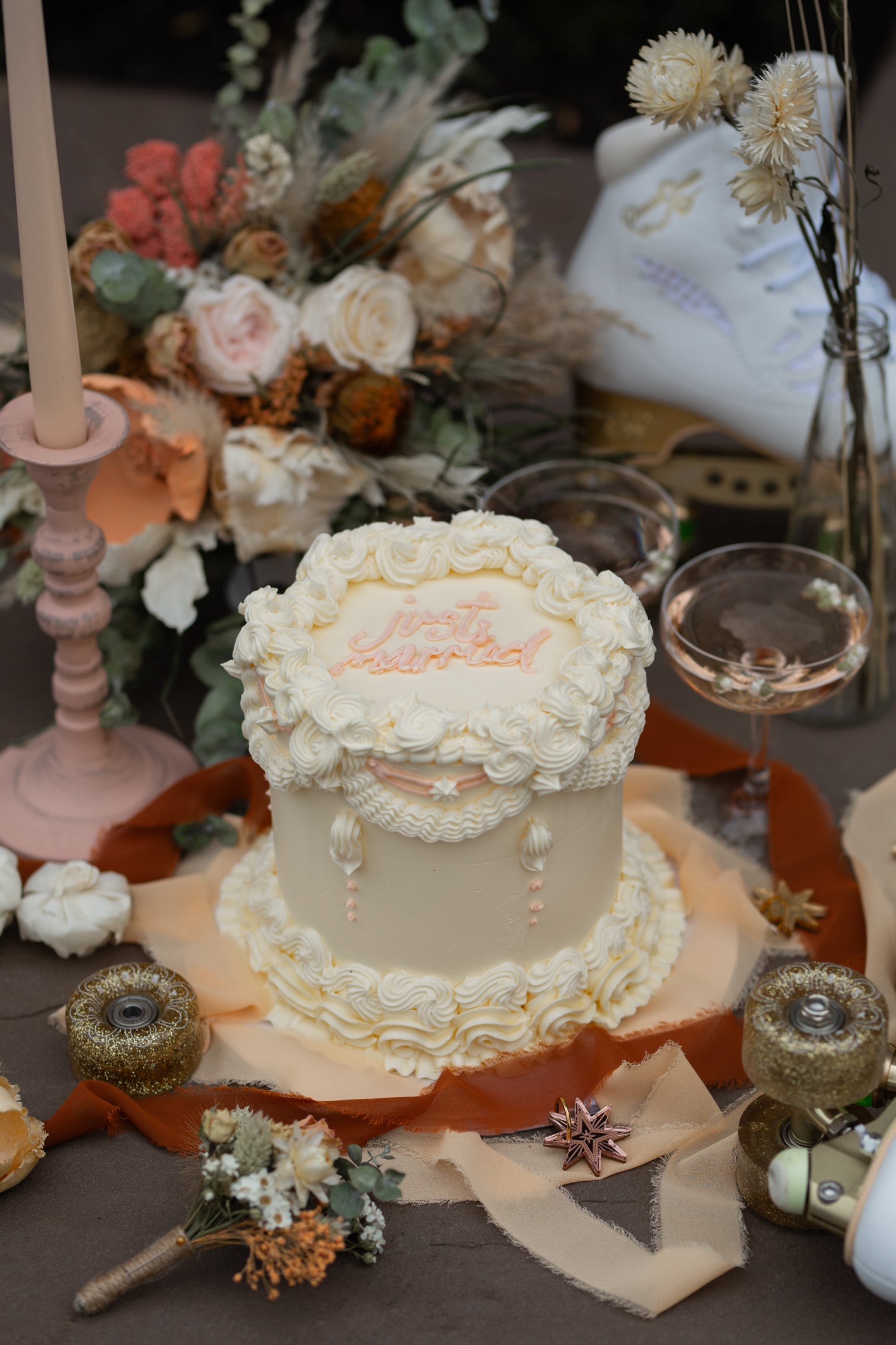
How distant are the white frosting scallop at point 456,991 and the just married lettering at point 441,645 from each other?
4.0 inches

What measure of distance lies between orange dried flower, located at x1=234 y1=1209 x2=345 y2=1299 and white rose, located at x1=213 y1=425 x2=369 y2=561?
3.16 feet

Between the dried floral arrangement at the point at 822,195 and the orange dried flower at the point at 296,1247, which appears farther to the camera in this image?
the dried floral arrangement at the point at 822,195

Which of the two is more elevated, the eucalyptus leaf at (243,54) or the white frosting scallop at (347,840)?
the eucalyptus leaf at (243,54)

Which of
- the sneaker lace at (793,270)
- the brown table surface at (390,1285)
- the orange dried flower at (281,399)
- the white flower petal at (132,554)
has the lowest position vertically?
the brown table surface at (390,1285)

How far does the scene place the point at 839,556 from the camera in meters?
2.30

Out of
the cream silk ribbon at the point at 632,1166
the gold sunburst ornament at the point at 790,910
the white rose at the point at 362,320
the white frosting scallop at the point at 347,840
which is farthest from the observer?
the white rose at the point at 362,320

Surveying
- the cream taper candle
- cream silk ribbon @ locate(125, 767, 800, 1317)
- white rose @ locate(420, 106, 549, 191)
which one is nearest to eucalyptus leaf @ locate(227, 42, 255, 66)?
white rose @ locate(420, 106, 549, 191)

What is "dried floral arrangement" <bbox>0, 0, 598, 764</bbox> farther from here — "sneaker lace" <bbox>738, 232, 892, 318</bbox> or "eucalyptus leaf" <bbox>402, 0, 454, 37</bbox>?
"sneaker lace" <bbox>738, 232, 892, 318</bbox>

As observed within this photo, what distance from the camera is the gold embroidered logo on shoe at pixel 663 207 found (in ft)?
8.04

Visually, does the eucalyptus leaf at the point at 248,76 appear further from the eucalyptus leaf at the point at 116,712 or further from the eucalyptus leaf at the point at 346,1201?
the eucalyptus leaf at the point at 346,1201

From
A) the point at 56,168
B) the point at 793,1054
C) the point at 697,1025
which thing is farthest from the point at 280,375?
the point at 793,1054

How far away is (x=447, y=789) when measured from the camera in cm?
158

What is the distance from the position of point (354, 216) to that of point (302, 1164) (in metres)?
1.44

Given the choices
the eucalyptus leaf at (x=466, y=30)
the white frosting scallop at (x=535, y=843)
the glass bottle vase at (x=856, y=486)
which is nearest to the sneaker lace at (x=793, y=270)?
the glass bottle vase at (x=856, y=486)
